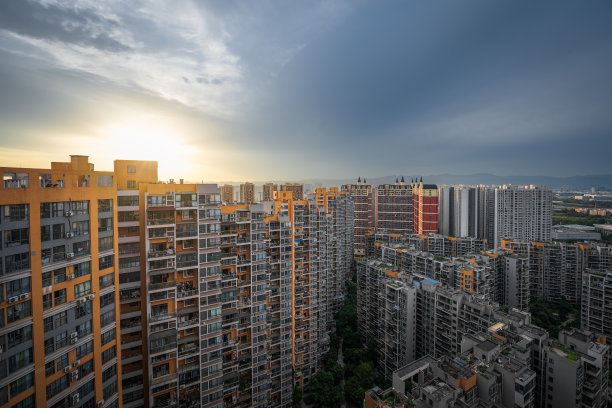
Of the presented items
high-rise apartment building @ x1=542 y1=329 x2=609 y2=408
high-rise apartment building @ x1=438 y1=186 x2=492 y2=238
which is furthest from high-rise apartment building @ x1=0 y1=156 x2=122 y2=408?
high-rise apartment building @ x1=438 y1=186 x2=492 y2=238

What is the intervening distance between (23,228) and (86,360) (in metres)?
4.19

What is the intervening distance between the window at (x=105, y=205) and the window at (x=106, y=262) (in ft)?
5.00

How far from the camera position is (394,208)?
49406mm

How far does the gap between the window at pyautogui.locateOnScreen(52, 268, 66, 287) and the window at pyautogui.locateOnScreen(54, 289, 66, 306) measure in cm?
27

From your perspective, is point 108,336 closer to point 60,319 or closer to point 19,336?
point 60,319

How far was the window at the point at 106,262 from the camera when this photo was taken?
9.12 meters

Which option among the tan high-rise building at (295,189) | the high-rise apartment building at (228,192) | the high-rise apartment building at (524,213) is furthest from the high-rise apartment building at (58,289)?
the high-rise apartment building at (524,213)

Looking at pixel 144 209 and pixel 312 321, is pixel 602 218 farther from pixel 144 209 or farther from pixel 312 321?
pixel 144 209

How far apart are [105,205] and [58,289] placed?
108 inches

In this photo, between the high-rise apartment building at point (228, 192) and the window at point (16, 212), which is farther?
the high-rise apartment building at point (228, 192)

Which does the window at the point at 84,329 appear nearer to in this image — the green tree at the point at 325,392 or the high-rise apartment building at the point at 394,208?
the green tree at the point at 325,392

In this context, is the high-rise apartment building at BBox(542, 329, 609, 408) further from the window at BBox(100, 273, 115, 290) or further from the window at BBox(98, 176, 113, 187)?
the window at BBox(98, 176, 113, 187)

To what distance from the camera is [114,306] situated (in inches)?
376

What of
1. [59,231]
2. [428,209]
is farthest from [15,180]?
[428,209]
